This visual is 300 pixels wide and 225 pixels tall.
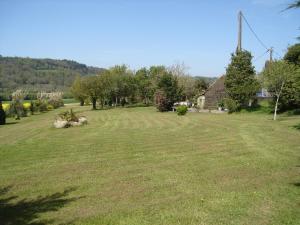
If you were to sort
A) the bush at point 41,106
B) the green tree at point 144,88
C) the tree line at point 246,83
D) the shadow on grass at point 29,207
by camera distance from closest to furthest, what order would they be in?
the shadow on grass at point 29,207, the tree line at point 246,83, the bush at point 41,106, the green tree at point 144,88

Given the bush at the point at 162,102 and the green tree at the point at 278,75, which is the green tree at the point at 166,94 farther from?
the green tree at the point at 278,75

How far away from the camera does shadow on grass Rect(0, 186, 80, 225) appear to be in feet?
21.6

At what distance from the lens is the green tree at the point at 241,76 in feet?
115

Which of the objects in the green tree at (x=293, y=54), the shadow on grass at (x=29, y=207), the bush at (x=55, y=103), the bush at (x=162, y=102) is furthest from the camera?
the bush at (x=55, y=103)

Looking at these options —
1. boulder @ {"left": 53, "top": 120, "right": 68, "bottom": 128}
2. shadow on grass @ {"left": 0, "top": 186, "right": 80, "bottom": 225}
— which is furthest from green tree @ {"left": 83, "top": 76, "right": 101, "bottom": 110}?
shadow on grass @ {"left": 0, "top": 186, "right": 80, "bottom": 225}

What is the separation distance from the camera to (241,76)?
3516cm

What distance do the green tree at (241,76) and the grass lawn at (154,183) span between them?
65.7ft

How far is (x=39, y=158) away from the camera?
12914mm

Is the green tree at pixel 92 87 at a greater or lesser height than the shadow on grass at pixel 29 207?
greater

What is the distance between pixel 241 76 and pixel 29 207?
3159cm

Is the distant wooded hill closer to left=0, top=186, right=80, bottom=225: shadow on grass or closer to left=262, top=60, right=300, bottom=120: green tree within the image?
left=262, top=60, right=300, bottom=120: green tree

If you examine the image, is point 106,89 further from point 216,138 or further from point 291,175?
point 291,175

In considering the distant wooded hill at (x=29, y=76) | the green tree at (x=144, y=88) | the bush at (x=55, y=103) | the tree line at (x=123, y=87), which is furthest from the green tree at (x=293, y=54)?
the distant wooded hill at (x=29, y=76)

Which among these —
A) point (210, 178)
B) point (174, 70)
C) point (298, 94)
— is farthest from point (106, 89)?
point (210, 178)
